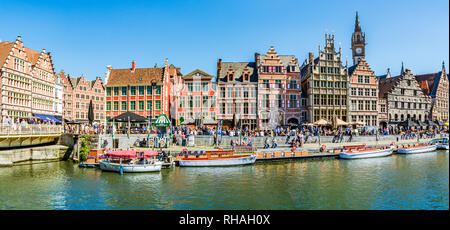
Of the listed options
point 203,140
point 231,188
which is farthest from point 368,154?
point 231,188

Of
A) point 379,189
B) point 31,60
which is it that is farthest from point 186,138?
point 31,60

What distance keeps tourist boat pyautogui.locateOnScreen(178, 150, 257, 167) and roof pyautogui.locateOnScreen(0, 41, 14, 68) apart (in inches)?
1046

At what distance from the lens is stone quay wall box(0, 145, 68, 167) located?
29.4 meters

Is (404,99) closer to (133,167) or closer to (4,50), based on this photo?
(133,167)

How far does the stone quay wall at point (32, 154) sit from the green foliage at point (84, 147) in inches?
78.4

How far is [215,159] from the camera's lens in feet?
101

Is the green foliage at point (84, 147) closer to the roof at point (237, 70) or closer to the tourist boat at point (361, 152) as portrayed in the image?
the roof at point (237, 70)

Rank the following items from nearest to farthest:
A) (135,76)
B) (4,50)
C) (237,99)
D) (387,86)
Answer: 1. (4,50)
2. (237,99)
3. (135,76)
4. (387,86)

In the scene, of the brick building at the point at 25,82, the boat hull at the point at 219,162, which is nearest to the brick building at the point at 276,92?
the boat hull at the point at 219,162

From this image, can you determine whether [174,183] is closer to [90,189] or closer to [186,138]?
[90,189]

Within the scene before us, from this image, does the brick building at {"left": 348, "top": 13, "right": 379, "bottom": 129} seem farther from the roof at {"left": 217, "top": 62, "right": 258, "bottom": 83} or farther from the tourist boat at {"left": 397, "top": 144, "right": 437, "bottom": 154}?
the roof at {"left": 217, "top": 62, "right": 258, "bottom": 83}

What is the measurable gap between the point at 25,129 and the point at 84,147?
630cm

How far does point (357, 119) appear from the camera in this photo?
5544cm
